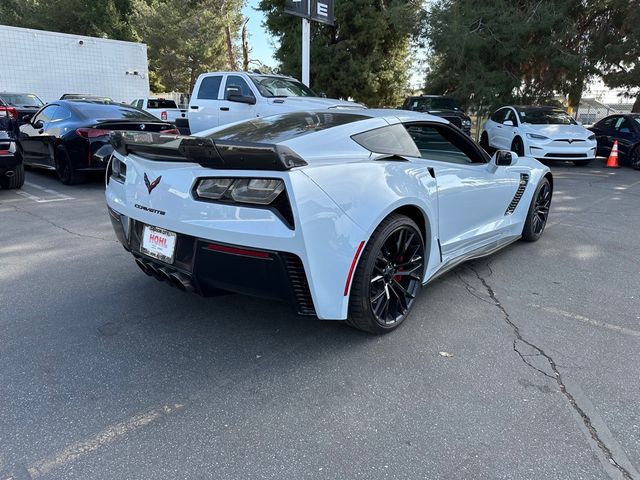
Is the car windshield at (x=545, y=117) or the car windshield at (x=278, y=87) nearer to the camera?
the car windshield at (x=278, y=87)

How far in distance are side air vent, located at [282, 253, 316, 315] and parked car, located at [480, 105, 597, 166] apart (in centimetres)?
1069

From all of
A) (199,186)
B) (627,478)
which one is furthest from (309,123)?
(627,478)

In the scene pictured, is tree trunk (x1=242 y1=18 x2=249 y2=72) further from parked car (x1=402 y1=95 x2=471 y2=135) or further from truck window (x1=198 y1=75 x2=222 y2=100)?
truck window (x1=198 y1=75 x2=222 y2=100)

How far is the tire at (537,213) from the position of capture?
523cm

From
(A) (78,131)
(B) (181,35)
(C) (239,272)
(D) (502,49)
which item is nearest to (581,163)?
(D) (502,49)

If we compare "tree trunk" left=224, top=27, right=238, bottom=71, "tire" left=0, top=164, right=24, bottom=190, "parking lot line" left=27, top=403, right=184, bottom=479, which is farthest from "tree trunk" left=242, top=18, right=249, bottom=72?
"parking lot line" left=27, top=403, right=184, bottom=479

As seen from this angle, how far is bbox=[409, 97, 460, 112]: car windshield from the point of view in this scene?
16.3 meters

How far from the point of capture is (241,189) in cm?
265

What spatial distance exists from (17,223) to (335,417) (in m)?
5.39

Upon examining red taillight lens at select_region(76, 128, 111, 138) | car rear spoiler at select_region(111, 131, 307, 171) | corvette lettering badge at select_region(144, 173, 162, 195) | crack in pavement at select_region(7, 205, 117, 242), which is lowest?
crack in pavement at select_region(7, 205, 117, 242)

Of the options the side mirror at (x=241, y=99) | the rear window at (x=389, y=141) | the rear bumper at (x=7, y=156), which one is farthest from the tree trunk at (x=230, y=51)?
the rear window at (x=389, y=141)

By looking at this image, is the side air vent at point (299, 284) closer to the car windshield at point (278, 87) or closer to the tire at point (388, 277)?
the tire at point (388, 277)

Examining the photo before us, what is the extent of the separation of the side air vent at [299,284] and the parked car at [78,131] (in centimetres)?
628

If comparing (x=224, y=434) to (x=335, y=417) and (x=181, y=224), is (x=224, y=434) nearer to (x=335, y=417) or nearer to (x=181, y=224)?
(x=335, y=417)
